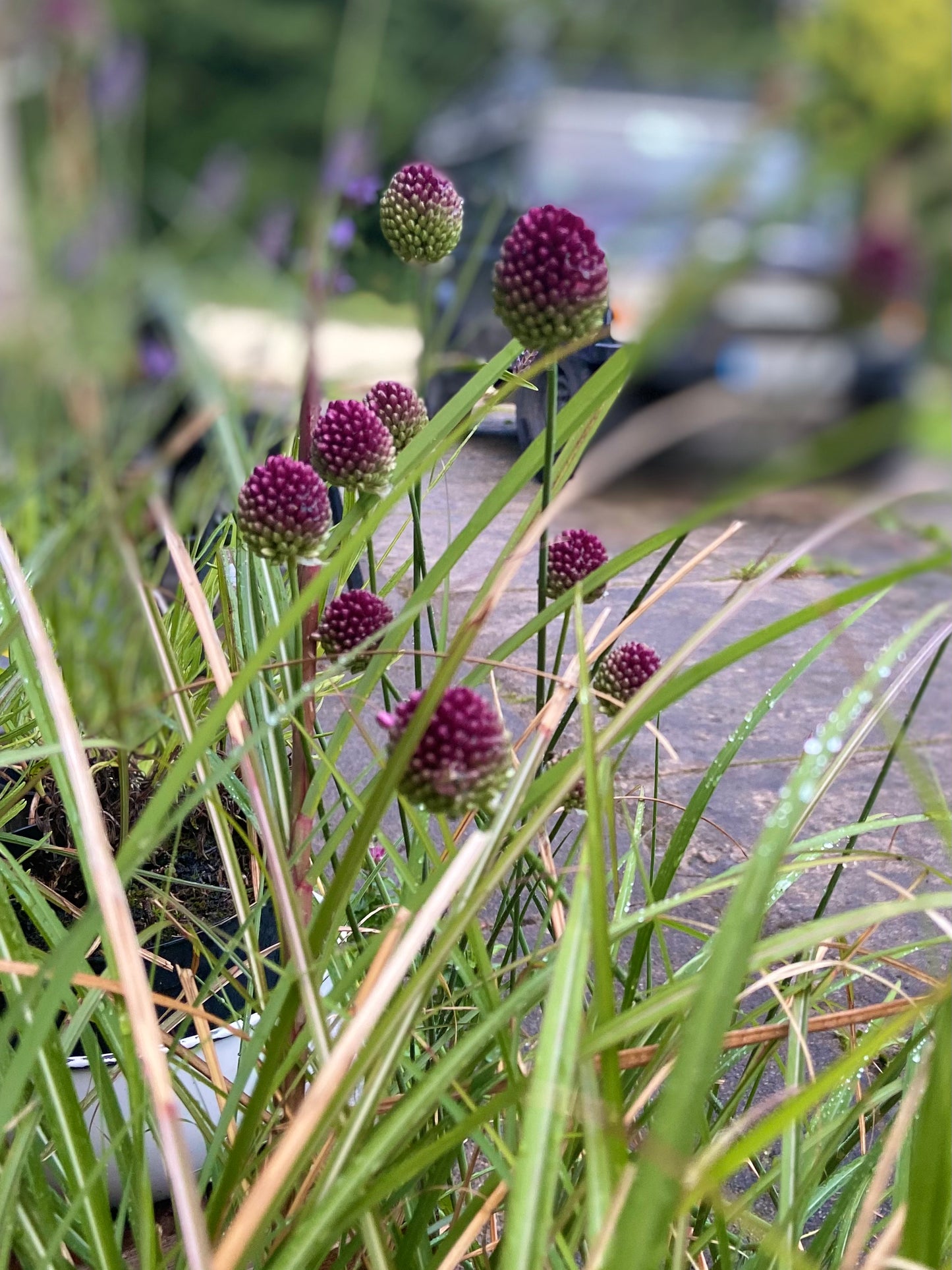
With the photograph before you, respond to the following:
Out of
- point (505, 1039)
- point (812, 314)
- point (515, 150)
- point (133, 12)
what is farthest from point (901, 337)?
point (133, 12)

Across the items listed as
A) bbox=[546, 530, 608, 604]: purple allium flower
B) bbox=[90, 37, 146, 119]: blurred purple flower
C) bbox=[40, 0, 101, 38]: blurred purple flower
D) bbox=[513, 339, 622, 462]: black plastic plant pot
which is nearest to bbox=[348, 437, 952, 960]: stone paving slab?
bbox=[513, 339, 622, 462]: black plastic plant pot

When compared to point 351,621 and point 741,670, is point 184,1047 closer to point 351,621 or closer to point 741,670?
point 351,621

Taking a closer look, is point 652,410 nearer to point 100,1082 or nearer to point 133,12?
point 100,1082

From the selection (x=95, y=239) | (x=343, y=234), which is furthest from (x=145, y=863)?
(x=95, y=239)

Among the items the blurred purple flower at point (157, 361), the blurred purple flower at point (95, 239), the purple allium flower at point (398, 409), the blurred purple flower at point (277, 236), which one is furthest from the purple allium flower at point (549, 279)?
the blurred purple flower at point (157, 361)

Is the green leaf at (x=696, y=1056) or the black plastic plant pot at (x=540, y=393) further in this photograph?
the black plastic plant pot at (x=540, y=393)

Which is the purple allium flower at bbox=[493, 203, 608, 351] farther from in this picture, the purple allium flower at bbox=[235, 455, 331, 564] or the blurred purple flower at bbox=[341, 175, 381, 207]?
the blurred purple flower at bbox=[341, 175, 381, 207]

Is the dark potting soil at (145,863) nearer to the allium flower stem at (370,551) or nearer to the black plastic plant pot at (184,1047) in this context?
the black plastic plant pot at (184,1047)
